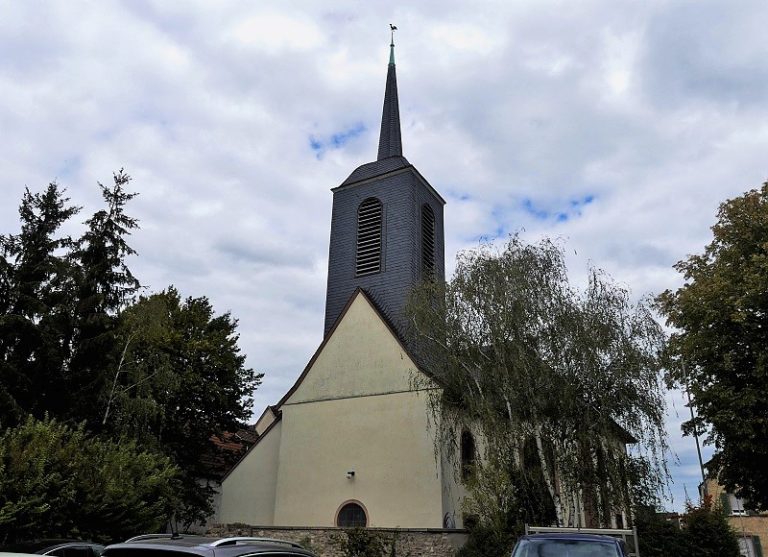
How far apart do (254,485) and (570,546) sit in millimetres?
20673

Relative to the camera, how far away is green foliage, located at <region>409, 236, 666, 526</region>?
15.7 m

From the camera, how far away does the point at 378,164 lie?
95.5 ft

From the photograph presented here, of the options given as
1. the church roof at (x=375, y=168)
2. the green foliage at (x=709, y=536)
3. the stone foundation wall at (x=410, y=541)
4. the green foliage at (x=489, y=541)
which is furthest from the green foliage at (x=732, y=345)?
the church roof at (x=375, y=168)

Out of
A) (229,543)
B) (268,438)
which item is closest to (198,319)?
(268,438)

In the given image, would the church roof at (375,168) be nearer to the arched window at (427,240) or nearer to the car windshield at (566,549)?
the arched window at (427,240)

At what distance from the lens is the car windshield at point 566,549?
7.57 metres

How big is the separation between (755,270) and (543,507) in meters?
9.22

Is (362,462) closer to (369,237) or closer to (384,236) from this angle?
(384,236)

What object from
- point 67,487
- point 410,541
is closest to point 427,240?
point 410,541

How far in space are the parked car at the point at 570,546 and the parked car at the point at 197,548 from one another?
4.10 meters

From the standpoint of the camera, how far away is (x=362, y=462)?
75.6 feet

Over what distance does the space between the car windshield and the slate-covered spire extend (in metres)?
24.0

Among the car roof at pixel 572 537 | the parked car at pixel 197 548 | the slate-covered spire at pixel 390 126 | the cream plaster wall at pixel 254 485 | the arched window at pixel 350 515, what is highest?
the slate-covered spire at pixel 390 126

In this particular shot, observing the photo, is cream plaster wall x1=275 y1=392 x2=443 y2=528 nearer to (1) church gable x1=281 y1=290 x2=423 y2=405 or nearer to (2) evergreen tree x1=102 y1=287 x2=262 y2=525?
(1) church gable x1=281 y1=290 x2=423 y2=405
